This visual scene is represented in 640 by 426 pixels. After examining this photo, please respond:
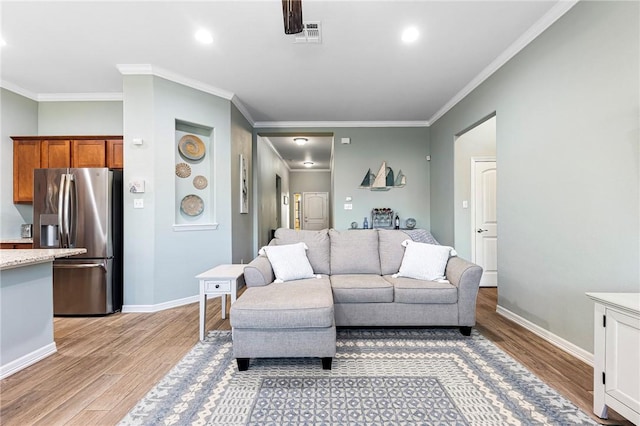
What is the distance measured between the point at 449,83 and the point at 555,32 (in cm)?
141

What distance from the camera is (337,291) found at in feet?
8.81

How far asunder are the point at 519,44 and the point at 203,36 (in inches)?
120

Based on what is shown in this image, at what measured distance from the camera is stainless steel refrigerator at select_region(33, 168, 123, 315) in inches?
126

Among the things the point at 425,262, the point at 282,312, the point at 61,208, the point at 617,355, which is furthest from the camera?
the point at 61,208

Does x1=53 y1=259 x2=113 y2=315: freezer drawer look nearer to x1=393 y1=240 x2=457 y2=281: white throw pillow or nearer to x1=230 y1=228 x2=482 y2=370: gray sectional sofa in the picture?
x1=230 y1=228 x2=482 y2=370: gray sectional sofa

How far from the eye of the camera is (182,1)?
2.33m

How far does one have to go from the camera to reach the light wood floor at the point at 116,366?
171 centimetres

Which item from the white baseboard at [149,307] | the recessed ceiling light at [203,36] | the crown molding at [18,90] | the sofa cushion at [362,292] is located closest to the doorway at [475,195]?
the sofa cushion at [362,292]

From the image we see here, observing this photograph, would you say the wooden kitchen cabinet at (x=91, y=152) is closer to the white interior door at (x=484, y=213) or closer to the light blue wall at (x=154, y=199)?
the light blue wall at (x=154, y=199)

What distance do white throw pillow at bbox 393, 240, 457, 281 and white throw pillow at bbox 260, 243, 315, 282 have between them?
38.0 inches

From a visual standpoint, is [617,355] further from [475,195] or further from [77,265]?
[77,265]

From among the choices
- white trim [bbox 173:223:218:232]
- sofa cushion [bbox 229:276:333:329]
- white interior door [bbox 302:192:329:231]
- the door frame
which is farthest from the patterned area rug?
white interior door [bbox 302:192:329:231]

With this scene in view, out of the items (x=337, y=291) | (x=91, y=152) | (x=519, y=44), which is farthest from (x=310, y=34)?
(x=91, y=152)

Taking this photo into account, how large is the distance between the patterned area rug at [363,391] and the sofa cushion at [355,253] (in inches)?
34.4
